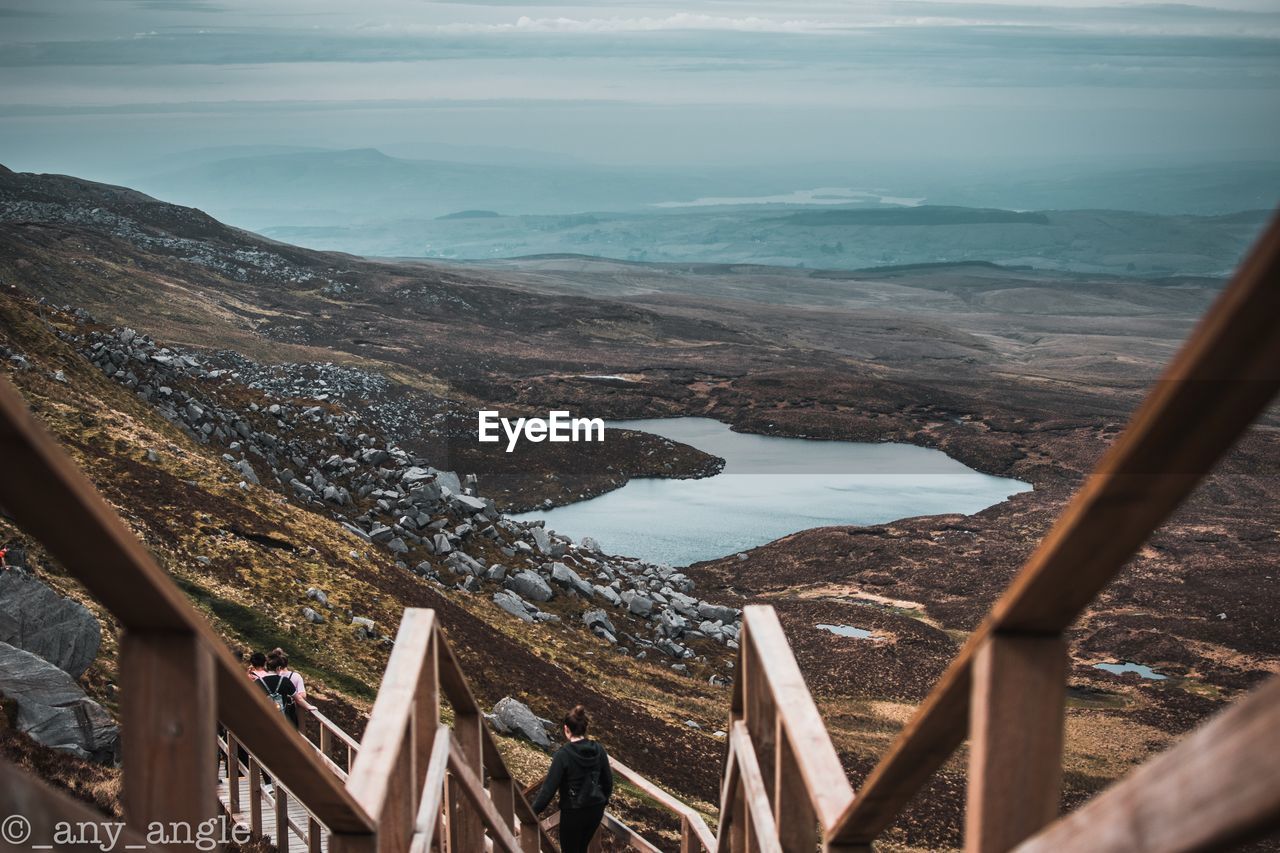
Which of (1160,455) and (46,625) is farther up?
(1160,455)

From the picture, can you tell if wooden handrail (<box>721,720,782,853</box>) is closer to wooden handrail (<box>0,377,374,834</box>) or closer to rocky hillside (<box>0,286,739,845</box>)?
wooden handrail (<box>0,377,374,834</box>)

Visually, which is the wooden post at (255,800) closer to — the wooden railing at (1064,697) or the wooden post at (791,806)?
the wooden post at (791,806)

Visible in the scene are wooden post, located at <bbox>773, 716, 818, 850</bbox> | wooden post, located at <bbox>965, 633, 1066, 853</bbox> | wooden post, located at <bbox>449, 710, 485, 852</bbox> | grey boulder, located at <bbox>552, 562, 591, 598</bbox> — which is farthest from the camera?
grey boulder, located at <bbox>552, 562, 591, 598</bbox>

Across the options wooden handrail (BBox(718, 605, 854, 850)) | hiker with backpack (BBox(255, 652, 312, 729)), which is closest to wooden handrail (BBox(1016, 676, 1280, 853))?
wooden handrail (BBox(718, 605, 854, 850))

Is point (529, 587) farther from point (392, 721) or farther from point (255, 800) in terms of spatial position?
point (392, 721)

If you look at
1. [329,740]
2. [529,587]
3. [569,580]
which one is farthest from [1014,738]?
[569,580]

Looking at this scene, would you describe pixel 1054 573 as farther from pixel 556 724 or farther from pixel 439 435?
pixel 439 435
